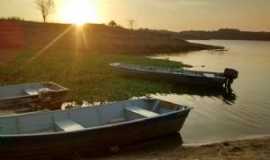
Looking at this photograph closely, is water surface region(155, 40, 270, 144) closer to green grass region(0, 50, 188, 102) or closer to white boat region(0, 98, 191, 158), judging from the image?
white boat region(0, 98, 191, 158)

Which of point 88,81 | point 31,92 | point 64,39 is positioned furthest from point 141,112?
point 64,39

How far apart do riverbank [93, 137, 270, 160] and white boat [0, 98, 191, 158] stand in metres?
0.45

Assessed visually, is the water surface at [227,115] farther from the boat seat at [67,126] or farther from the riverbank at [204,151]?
the boat seat at [67,126]

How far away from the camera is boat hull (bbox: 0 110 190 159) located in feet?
33.7

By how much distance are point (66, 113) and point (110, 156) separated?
2276mm

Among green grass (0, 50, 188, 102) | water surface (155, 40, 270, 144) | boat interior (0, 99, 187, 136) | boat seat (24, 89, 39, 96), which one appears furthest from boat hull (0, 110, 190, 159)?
green grass (0, 50, 188, 102)

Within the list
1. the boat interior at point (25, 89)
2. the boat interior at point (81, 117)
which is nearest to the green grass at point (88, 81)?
the boat interior at point (25, 89)

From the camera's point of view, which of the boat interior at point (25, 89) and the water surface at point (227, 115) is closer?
the water surface at point (227, 115)

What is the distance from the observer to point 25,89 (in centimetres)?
1739

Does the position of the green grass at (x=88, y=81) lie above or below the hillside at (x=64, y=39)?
below

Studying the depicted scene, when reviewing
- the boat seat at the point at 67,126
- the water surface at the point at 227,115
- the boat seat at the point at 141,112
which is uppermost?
the boat seat at the point at 141,112

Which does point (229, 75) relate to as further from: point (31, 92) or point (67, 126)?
point (67, 126)

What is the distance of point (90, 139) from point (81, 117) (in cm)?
171

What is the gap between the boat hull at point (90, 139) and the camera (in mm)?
10281
